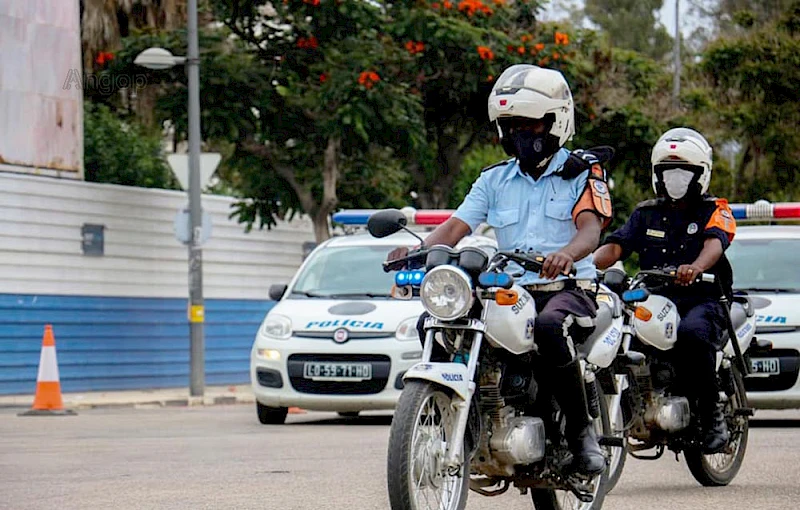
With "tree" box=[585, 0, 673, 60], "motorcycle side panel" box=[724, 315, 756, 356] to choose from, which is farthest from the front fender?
"tree" box=[585, 0, 673, 60]

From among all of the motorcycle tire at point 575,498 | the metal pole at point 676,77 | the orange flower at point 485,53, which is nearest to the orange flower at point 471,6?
the orange flower at point 485,53

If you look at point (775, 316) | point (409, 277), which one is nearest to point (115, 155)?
point (775, 316)

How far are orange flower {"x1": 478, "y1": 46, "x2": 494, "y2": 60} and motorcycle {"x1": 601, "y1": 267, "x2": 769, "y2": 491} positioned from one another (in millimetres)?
15444

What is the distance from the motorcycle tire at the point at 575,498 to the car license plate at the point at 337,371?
6.94 metres

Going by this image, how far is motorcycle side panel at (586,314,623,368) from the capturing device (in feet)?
25.7

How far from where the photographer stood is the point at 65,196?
22.3 m

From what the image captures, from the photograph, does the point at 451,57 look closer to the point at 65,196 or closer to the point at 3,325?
the point at 65,196

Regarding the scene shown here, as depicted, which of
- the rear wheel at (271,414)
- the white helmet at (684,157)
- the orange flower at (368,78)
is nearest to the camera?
the white helmet at (684,157)

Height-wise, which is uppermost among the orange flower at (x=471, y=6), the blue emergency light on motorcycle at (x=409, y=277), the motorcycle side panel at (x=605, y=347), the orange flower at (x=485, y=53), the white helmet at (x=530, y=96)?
the orange flower at (x=471, y=6)

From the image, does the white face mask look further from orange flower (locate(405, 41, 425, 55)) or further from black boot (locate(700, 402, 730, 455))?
orange flower (locate(405, 41, 425, 55))

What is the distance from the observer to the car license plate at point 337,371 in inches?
591

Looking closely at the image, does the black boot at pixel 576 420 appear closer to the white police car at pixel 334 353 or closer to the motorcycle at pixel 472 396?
the motorcycle at pixel 472 396

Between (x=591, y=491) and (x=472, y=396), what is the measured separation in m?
1.00

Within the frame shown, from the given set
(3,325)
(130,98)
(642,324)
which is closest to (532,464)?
(642,324)
